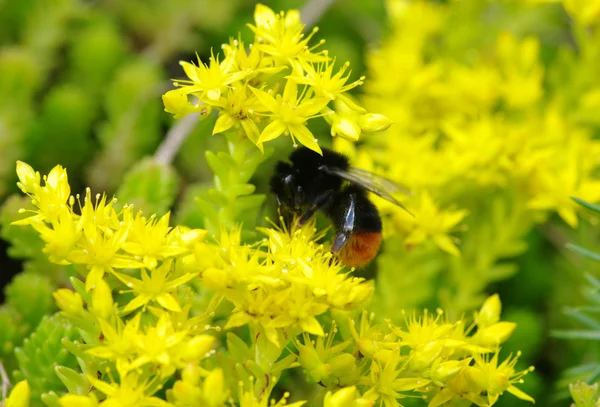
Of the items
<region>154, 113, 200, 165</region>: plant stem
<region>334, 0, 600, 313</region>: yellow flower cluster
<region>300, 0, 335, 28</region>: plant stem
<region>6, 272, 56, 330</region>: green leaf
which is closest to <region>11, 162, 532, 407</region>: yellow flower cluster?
<region>6, 272, 56, 330</region>: green leaf

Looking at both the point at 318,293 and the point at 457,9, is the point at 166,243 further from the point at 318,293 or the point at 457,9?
the point at 457,9

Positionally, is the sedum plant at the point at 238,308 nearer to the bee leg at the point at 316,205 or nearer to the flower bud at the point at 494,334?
the flower bud at the point at 494,334

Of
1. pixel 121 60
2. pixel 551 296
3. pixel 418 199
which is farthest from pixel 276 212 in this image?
pixel 121 60

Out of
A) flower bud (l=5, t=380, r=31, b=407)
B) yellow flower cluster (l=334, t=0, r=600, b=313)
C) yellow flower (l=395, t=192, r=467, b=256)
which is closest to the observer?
flower bud (l=5, t=380, r=31, b=407)

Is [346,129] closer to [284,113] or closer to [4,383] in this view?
[284,113]

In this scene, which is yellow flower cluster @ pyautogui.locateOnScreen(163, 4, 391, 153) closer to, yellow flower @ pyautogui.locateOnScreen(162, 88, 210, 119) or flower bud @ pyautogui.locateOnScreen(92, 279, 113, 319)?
yellow flower @ pyautogui.locateOnScreen(162, 88, 210, 119)
